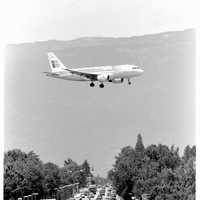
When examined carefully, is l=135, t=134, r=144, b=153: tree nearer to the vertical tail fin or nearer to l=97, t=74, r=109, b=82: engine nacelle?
l=97, t=74, r=109, b=82: engine nacelle

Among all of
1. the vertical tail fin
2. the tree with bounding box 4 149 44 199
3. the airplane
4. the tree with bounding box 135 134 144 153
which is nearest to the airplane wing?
the airplane

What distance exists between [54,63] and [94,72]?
403mm

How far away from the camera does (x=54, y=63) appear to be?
229 inches

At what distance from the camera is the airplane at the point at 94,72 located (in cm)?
550

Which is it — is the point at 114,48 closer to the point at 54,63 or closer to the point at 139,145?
the point at 54,63

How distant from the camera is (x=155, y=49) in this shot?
533cm

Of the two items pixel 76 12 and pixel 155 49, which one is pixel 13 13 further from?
pixel 155 49

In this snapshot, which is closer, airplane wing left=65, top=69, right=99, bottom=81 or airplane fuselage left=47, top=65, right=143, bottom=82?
airplane fuselage left=47, top=65, right=143, bottom=82

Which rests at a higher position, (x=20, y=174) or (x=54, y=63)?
(x=54, y=63)

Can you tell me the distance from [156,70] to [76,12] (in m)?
0.90

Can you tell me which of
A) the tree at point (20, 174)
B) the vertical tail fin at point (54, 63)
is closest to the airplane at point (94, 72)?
the vertical tail fin at point (54, 63)

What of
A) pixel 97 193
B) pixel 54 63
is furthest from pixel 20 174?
pixel 54 63

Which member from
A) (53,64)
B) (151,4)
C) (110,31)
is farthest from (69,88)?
(151,4)

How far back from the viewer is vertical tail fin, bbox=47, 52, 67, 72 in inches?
228
